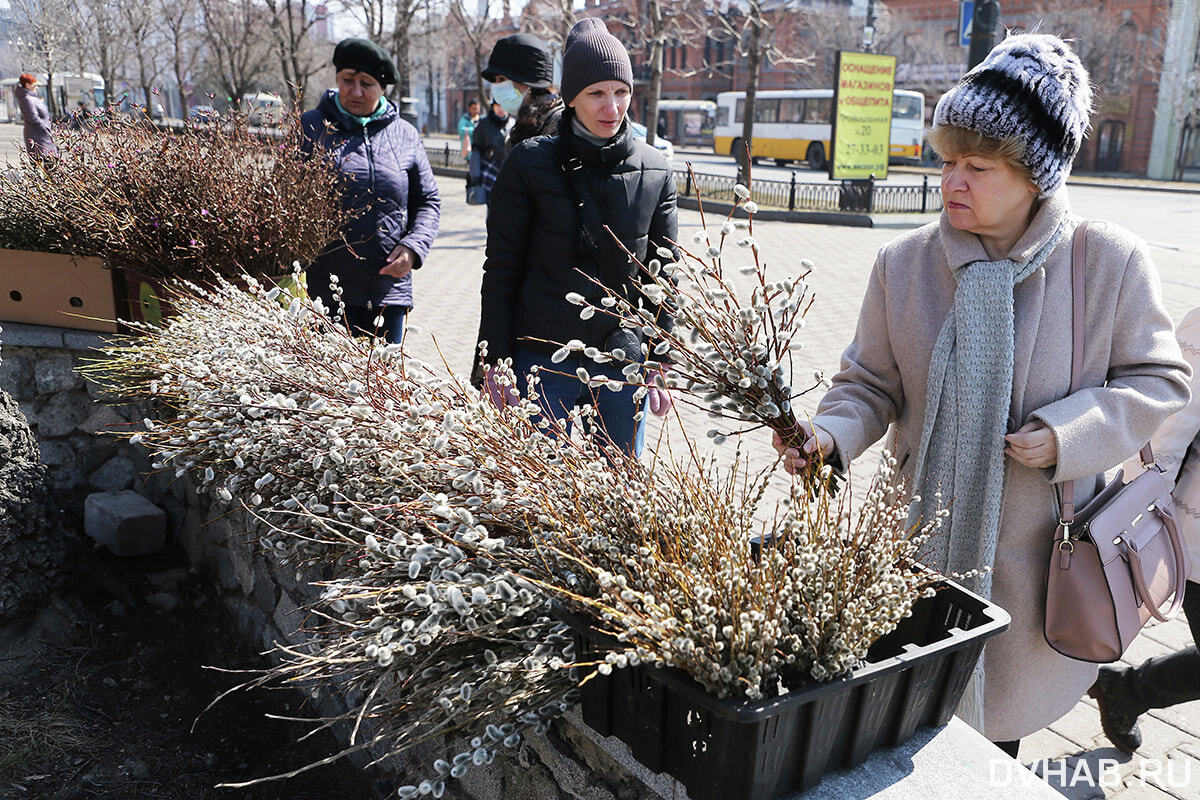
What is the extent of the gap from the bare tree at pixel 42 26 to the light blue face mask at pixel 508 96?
13.6 m

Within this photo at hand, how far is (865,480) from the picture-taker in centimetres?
566

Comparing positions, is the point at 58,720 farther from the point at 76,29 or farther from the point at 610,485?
the point at 76,29

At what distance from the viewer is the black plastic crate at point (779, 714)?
4.79ft

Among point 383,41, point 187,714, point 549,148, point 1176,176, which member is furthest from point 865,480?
point 1176,176

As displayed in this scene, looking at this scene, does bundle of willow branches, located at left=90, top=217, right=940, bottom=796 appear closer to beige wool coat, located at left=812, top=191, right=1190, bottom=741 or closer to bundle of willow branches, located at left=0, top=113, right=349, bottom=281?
beige wool coat, located at left=812, top=191, right=1190, bottom=741

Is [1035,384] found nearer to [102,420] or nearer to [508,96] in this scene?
[508,96]

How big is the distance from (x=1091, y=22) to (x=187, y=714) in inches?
1800

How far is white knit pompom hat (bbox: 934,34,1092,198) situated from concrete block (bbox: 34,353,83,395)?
157 inches

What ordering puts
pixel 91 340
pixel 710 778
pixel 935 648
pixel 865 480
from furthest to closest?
pixel 865 480 → pixel 91 340 → pixel 935 648 → pixel 710 778

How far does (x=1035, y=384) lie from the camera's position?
2266mm

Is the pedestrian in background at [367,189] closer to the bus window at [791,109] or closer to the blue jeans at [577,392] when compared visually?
the blue jeans at [577,392]

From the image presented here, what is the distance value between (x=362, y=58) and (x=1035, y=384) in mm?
3323

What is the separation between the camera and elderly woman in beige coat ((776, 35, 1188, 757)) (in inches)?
84.1

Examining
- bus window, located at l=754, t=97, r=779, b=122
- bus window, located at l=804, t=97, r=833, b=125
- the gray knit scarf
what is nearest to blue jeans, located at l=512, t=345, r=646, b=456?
the gray knit scarf
